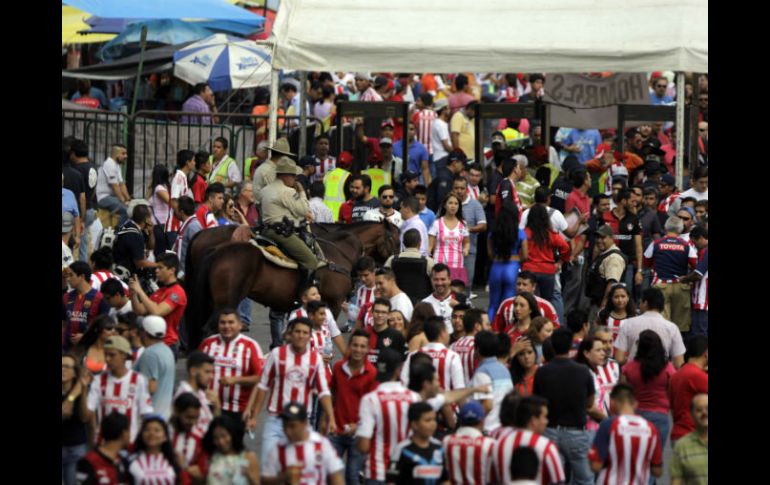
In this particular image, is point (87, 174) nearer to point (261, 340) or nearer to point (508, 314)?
point (261, 340)

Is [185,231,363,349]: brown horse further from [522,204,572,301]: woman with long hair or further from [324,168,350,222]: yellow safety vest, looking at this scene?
[324,168,350,222]: yellow safety vest

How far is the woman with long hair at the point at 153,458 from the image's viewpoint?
403 inches

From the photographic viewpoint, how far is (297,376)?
12.2m

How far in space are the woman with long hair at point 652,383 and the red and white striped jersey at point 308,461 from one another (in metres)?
3.06

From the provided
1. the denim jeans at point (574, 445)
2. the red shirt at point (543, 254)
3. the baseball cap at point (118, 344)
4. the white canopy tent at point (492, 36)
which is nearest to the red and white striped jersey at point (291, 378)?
the baseball cap at point (118, 344)

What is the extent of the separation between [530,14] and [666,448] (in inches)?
383

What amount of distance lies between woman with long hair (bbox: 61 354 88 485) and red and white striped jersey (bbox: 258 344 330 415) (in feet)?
4.64

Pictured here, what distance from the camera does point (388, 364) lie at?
11695 mm

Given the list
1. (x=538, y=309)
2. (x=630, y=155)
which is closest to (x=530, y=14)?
(x=630, y=155)

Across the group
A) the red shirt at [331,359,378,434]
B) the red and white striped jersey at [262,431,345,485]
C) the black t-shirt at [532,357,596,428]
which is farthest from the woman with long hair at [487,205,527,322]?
the red and white striped jersey at [262,431,345,485]

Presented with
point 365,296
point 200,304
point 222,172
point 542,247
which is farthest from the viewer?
point 222,172

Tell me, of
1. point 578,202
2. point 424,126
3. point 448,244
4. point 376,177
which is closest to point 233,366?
point 448,244

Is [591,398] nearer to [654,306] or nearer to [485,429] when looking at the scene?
[485,429]

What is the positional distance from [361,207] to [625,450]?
10294 millimetres
